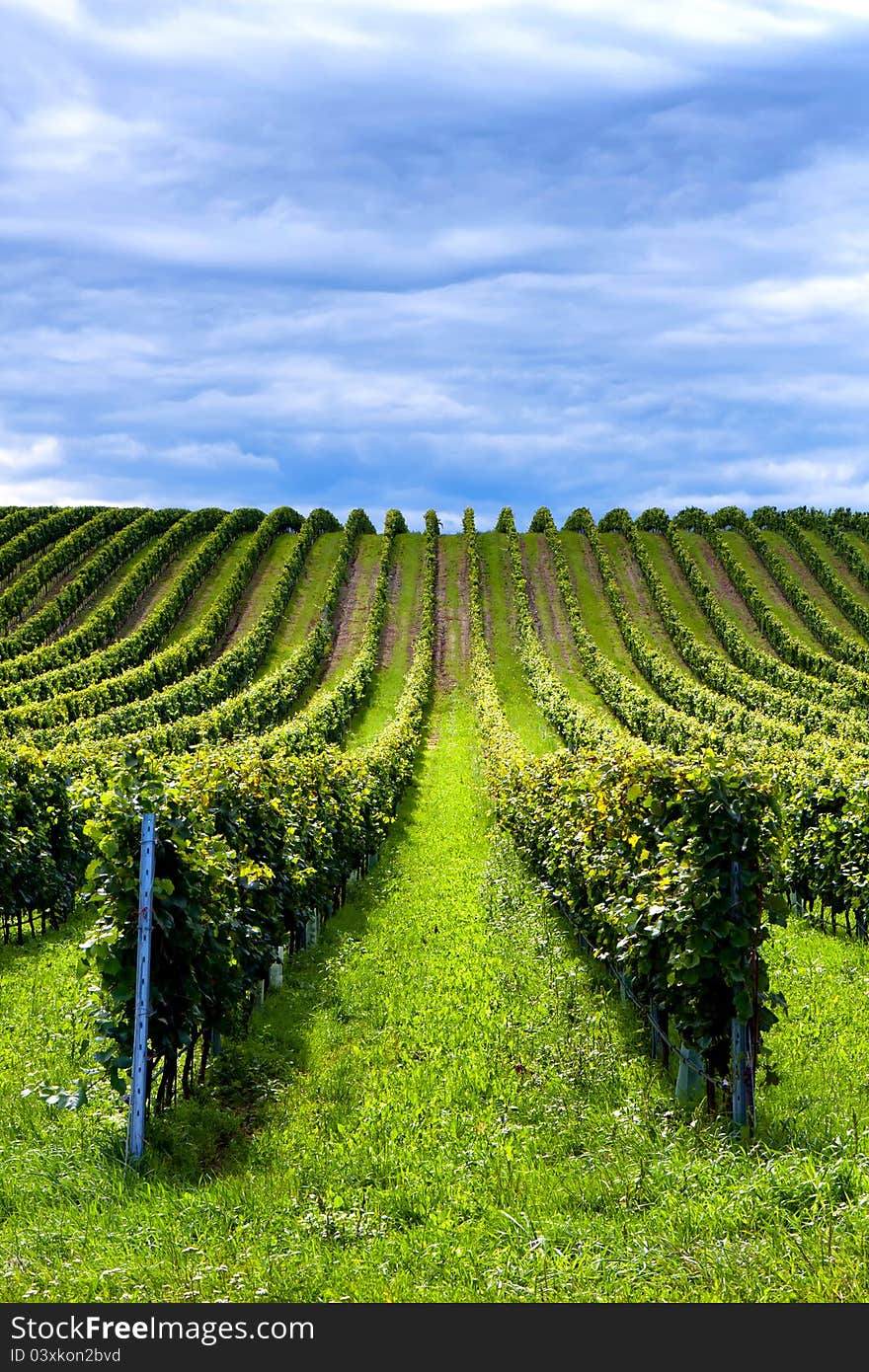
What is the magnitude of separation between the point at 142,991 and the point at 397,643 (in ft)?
213

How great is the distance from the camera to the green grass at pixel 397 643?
2103 inches

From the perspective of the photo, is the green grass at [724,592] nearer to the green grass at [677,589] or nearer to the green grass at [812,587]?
the green grass at [677,589]

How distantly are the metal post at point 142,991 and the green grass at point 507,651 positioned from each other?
35.6 metres

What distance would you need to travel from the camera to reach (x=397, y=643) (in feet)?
239

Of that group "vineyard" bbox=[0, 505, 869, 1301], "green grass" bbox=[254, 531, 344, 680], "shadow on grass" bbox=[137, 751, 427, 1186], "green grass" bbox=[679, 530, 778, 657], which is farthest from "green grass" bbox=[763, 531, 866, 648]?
"shadow on grass" bbox=[137, 751, 427, 1186]

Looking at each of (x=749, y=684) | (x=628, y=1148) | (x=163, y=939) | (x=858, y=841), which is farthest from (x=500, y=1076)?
(x=749, y=684)

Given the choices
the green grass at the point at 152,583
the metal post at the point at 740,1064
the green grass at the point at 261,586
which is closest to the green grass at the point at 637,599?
the green grass at the point at 261,586

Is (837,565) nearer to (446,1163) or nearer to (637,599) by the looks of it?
(637,599)

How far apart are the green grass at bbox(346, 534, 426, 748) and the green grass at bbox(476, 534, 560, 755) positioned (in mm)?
6099

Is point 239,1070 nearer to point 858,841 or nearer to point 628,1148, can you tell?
point 628,1148

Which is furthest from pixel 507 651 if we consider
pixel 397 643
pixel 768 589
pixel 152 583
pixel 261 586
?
pixel 152 583

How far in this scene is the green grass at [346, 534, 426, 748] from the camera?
53.4 meters
